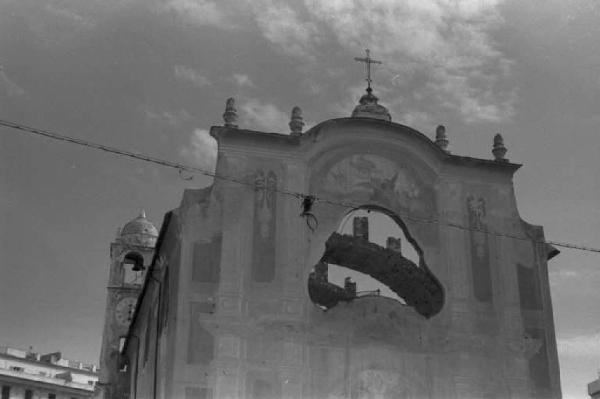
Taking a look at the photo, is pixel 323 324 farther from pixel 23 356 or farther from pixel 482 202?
pixel 23 356

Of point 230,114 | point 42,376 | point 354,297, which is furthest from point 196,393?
point 42,376

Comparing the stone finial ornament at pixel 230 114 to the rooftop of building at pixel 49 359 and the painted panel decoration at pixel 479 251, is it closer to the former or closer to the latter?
the painted panel decoration at pixel 479 251

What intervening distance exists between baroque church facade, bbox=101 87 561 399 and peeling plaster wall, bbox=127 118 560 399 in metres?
0.03

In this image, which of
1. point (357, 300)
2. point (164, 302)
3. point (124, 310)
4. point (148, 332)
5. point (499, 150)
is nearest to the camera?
point (357, 300)

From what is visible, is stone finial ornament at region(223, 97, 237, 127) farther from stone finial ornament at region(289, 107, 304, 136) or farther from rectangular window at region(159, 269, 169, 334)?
rectangular window at region(159, 269, 169, 334)

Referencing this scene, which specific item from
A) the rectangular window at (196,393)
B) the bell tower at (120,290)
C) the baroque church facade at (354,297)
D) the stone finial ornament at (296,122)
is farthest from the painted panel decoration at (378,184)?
the bell tower at (120,290)

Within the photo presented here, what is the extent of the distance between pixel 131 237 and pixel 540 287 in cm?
2297

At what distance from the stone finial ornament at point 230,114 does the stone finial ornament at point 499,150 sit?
714 centimetres

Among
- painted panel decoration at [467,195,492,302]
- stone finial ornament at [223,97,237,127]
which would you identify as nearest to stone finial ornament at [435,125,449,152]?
painted panel decoration at [467,195,492,302]

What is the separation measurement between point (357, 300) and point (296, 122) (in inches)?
188

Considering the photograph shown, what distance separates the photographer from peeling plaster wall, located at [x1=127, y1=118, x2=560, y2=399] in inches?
695

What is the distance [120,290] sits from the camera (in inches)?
1489

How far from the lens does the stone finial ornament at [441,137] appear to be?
855 inches

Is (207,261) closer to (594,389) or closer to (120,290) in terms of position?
(120,290)
